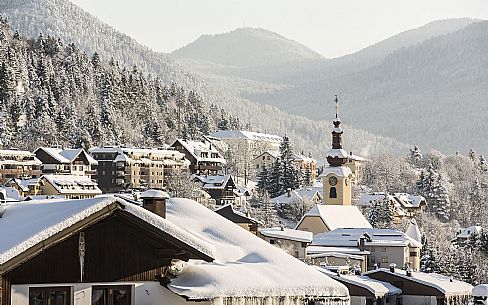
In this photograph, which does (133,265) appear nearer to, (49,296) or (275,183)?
(49,296)

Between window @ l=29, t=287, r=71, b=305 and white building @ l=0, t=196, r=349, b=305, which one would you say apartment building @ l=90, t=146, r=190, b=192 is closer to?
white building @ l=0, t=196, r=349, b=305

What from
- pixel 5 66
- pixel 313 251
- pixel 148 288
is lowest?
pixel 313 251

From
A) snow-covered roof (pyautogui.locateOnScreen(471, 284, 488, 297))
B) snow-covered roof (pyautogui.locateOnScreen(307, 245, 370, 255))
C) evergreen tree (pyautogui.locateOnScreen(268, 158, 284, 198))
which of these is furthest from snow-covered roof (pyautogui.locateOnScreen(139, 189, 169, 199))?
evergreen tree (pyautogui.locateOnScreen(268, 158, 284, 198))

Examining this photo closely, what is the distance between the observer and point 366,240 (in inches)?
3524

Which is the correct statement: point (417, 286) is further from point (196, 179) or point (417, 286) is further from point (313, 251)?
point (196, 179)

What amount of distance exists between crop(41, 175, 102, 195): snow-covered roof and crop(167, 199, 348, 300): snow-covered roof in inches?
4152

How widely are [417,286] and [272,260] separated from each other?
144 ft

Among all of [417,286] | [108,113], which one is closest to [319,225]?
[417,286]

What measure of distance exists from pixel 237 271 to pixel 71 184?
110 m

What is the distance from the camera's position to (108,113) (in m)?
184

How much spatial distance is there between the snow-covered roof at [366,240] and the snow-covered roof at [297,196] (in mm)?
44968

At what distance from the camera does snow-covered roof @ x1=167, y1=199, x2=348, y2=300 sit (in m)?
13.7

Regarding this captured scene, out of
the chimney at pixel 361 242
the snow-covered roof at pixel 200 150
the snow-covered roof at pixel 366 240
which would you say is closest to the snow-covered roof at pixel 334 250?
the chimney at pixel 361 242

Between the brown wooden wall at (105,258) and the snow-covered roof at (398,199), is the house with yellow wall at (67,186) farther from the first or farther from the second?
the brown wooden wall at (105,258)
